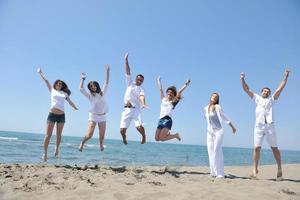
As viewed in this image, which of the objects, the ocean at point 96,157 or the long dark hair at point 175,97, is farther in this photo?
the ocean at point 96,157

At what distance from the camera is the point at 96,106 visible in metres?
8.41

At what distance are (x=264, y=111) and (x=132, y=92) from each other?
3707 mm

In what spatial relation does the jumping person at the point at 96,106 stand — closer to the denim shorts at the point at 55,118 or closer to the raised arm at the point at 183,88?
the denim shorts at the point at 55,118

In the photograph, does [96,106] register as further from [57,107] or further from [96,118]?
[57,107]

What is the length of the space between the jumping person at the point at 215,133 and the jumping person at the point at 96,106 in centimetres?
291

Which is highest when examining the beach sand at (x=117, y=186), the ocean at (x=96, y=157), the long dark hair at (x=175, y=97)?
the long dark hair at (x=175, y=97)

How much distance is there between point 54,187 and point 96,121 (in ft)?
9.46

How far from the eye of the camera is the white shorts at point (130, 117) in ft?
28.8

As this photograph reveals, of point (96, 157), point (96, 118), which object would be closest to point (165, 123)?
point (96, 118)

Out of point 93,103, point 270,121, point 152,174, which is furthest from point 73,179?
point 270,121

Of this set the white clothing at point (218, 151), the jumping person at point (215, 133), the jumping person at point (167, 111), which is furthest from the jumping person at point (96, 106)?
the white clothing at point (218, 151)

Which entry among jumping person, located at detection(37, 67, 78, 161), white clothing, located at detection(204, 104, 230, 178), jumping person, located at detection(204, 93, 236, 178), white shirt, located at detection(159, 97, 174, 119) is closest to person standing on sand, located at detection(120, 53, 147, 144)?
white shirt, located at detection(159, 97, 174, 119)

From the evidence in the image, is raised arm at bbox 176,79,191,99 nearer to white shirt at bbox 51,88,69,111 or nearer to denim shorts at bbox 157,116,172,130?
denim shorts at bbox 157,116,172,130

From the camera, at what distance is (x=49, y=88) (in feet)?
28.2
